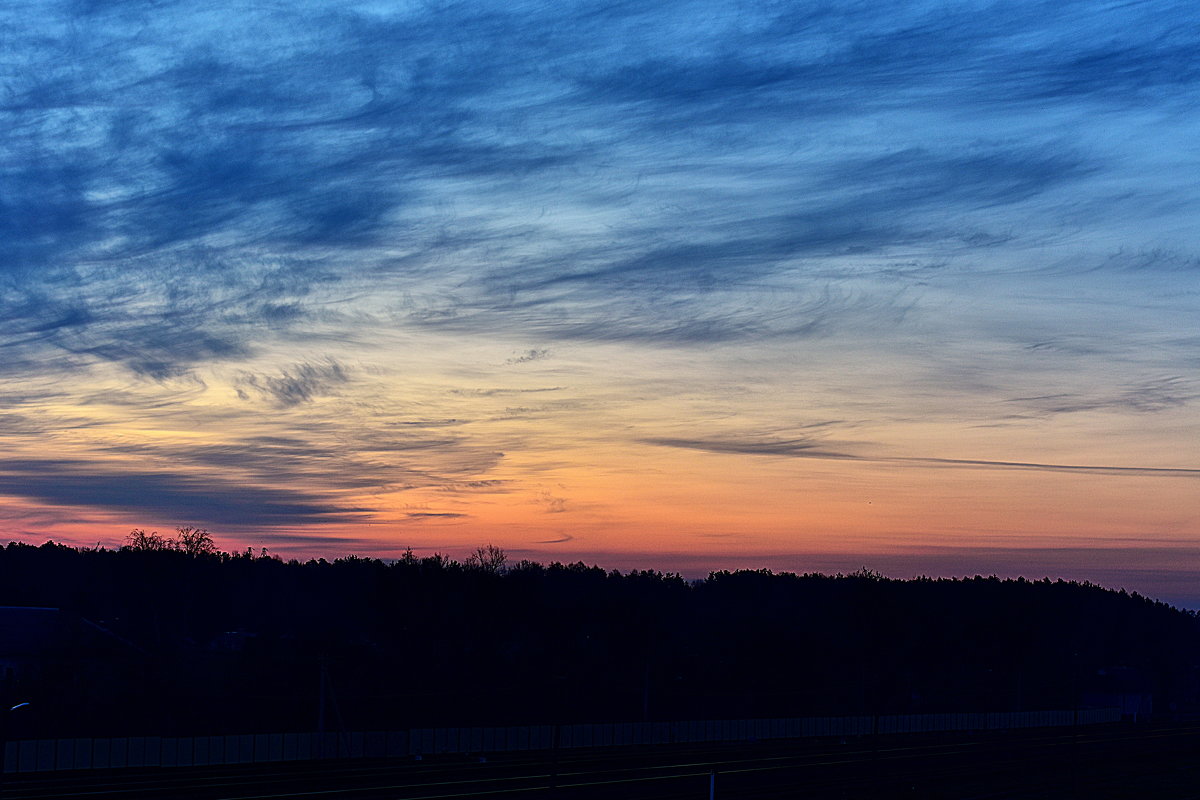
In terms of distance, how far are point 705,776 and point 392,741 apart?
1072 inches

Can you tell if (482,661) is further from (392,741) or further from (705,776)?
(705,776)

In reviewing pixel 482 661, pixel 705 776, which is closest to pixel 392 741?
pixel 705 776

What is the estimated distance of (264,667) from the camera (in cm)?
13512

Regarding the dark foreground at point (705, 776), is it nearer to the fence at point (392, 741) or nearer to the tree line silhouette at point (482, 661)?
the fence at point (392, 741)

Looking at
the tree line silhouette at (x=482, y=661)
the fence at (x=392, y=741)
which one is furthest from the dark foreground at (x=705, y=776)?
the tree line silhouette at (x=482, y=661)

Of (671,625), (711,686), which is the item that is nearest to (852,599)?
(671,625)

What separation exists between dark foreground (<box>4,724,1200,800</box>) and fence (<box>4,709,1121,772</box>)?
6.93 feet

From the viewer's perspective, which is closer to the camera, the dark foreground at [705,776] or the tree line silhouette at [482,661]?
the dark foreground at [705,776]

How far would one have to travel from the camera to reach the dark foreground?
71.8 metres

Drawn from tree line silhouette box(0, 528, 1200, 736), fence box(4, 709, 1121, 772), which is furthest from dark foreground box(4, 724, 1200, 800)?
tree line silhouette box(0, 528, 1200, 736)

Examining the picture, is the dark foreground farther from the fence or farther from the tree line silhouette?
the tree line silhouette

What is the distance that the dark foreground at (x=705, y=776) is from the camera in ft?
235

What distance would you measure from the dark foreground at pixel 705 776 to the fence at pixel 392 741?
2113mm

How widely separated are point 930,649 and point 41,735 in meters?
131
